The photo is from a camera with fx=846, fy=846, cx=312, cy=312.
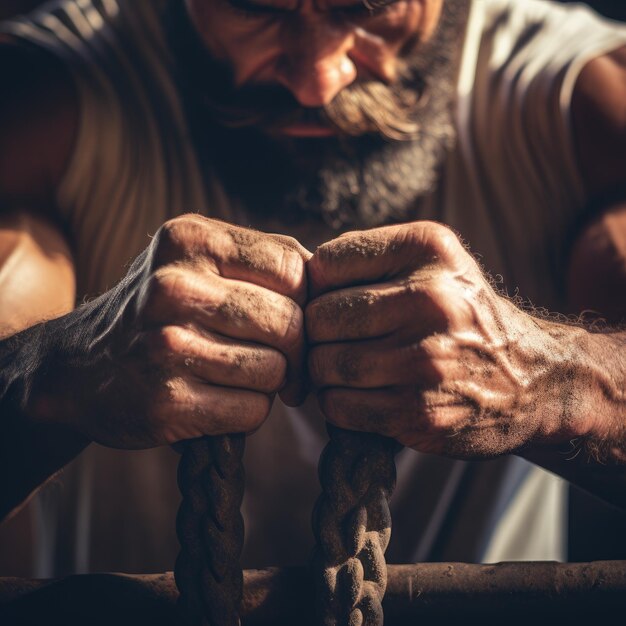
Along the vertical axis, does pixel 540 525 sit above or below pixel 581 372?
below

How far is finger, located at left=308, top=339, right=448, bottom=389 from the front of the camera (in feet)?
1.89

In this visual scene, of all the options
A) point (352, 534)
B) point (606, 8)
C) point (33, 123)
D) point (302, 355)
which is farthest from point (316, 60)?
point (606, 8)

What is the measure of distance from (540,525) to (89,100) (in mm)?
875

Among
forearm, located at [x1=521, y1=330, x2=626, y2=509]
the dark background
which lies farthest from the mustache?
the dark background

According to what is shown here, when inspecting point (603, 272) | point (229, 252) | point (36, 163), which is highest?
point (229, 252)

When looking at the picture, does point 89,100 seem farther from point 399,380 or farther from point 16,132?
point 399,380

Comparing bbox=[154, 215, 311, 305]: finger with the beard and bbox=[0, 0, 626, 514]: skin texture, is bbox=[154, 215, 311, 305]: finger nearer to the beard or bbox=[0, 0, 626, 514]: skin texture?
bbox=[0, 0, 626, 514]: skin texture

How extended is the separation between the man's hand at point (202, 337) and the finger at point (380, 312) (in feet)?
0.09

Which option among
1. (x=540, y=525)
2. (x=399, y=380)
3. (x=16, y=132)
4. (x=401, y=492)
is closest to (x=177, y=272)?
(x=399, y=380)

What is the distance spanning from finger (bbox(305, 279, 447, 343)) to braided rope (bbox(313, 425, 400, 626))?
0.08 m

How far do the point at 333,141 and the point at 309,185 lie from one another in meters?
0.08

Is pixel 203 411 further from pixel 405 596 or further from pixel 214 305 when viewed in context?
pixel 405 596

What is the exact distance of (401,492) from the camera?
1197 millimetres

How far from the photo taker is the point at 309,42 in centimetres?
96
